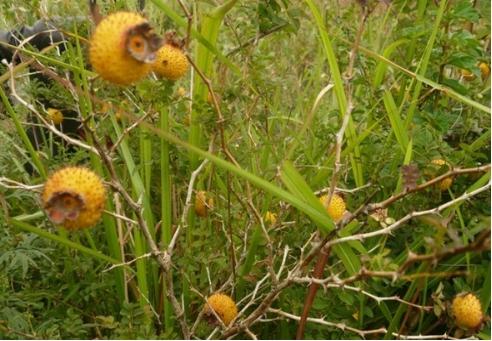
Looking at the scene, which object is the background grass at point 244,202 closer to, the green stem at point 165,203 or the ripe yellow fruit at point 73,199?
the green stem at point 165,203

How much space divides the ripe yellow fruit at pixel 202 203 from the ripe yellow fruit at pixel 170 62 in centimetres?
35

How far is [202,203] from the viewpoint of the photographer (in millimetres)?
1690

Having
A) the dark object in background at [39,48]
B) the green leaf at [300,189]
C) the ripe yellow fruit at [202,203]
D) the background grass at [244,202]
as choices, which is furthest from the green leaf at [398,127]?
the dark object in background at [39,48]

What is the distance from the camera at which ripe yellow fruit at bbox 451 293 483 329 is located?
1267mm

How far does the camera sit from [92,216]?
3.49ft

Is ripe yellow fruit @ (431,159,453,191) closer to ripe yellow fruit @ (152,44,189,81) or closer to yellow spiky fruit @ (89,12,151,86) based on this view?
ripe yellow fruit @ (152,44,189,81)

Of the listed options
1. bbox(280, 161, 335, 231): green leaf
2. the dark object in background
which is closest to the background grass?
bbox(280, 161, 335, 231): green leaf

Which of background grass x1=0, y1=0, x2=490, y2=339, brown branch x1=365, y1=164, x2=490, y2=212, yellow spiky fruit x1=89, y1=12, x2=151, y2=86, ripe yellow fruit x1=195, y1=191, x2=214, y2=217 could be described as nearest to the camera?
yellow spiky fruit x1=89, y1=12, x2=151, y2=86

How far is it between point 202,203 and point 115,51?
2.35ft

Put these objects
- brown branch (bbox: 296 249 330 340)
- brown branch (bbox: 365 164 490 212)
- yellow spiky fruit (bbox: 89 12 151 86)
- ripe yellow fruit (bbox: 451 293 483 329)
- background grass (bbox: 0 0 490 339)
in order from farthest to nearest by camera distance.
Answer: background grass (bbox: 0 0 490 339) < brown branch (bbox: 296 249 330 340) < ripe yellow fruit (bbox: 451 293 483 329) < brown branch (bbox: 365 164 490 212) < yellow spiky fruit (bbox: 89 12 151 86)

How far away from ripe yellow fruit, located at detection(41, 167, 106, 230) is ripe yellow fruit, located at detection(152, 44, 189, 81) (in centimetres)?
35

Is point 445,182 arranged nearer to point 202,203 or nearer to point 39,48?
point 202,203

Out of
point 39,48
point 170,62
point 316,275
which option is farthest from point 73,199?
point 39,48

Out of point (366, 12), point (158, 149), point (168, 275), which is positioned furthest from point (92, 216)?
point (158, 149)
